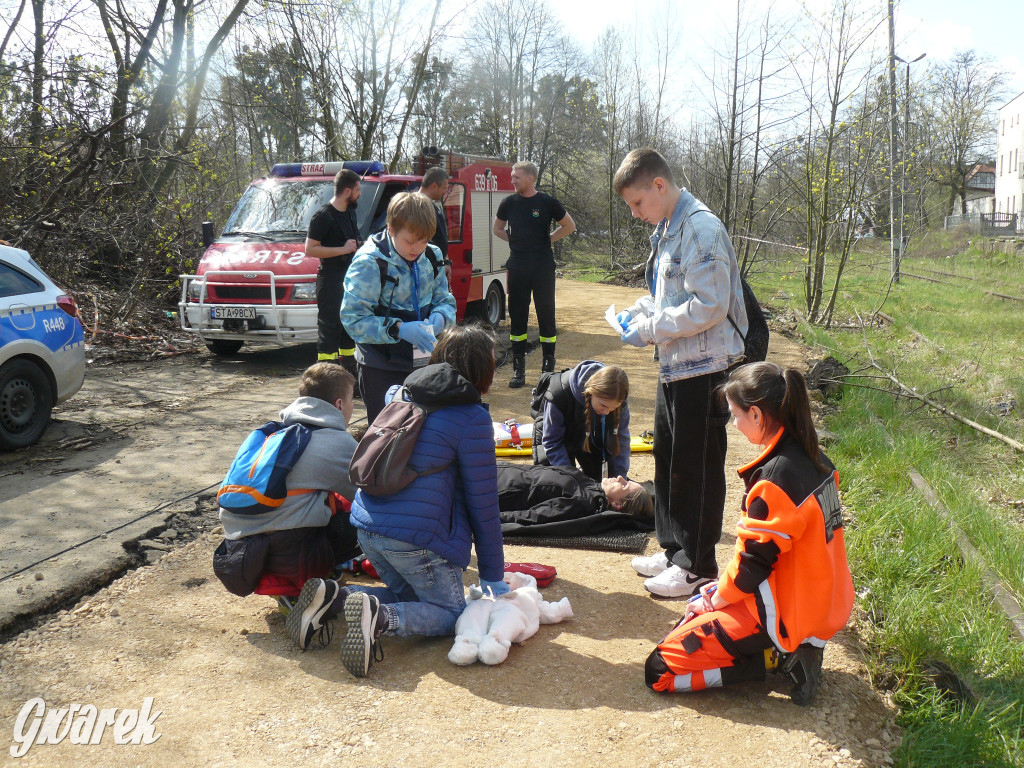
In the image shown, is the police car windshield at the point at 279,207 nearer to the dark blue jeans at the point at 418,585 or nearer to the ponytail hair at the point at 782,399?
the dark blue jeans at the point at 418,585

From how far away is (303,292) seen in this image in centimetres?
949

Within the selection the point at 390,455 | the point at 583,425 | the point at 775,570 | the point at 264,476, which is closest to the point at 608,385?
the point at 583,425

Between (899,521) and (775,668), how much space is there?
2.20m

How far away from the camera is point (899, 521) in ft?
16.0

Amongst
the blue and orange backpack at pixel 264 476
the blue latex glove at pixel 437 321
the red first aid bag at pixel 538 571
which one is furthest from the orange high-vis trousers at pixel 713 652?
the blue latex glove at pixel 437 321

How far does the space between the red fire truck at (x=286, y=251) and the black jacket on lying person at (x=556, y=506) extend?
5.11 meters

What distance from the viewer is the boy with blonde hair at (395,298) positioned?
170 inches

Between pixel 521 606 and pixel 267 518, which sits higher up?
pixel 267 518

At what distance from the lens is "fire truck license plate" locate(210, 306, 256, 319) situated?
9.55m

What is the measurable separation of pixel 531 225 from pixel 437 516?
220 inches

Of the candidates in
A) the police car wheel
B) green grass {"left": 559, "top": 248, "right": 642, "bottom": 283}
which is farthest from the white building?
the police car wheel

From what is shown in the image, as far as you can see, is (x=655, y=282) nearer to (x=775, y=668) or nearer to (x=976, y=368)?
(x=775, y=668)

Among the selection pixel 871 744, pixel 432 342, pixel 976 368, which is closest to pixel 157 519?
pixel 432 342
